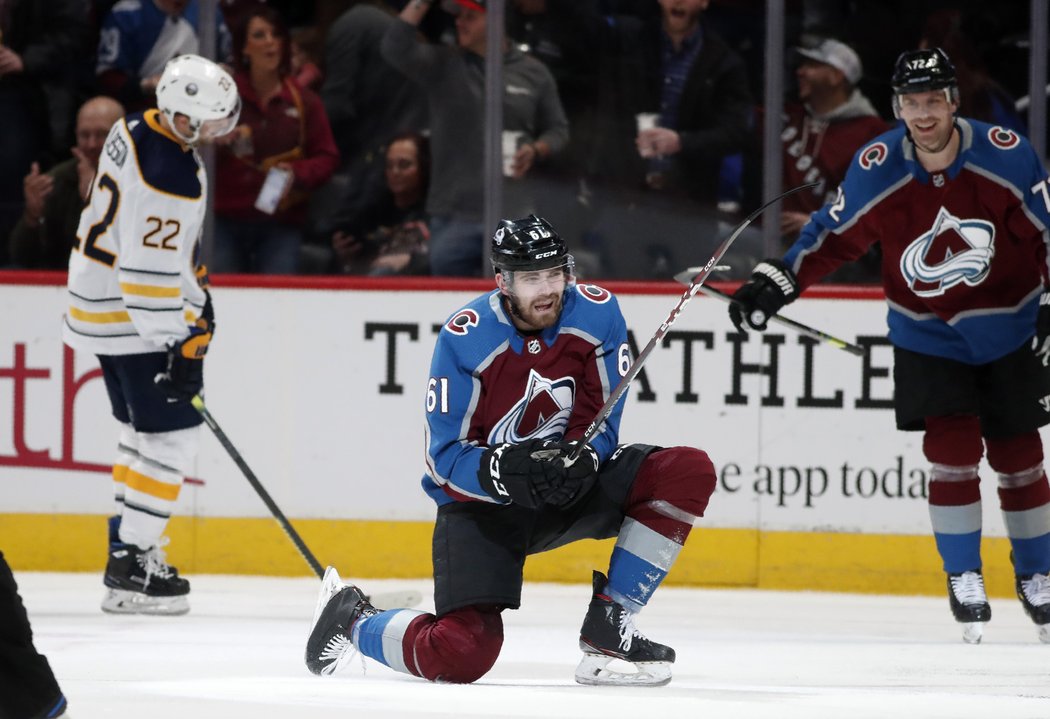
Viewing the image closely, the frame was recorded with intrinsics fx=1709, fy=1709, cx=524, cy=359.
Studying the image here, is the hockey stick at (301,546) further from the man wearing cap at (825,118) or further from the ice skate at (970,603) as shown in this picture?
the man wearing cap at (825,118)

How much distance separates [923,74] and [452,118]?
1895 mm

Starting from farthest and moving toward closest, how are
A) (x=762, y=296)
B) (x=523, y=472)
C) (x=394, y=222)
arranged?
(x=394, y=222) → (x=762, y=296) → (x=523, y=472)

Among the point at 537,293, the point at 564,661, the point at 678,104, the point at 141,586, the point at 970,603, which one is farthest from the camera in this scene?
the point at 678,104

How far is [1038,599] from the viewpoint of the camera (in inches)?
153

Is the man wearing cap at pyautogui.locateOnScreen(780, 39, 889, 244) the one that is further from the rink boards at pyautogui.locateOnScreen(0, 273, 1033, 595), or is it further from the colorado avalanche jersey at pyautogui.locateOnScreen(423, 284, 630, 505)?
the colorado avalanche jersey at pyautogui.locateOnScreen(423, 284, 630, 505)

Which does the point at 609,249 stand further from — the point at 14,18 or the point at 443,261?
the point at 14,18

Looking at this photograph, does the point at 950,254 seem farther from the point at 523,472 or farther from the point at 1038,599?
the point at 523,472

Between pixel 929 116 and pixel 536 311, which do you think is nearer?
pixel 536 311

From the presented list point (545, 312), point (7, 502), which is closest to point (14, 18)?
point (7, 502)

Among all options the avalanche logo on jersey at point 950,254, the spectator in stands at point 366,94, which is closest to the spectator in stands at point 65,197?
the spectator in stands at point 366,94

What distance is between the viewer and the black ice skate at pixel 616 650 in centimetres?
318

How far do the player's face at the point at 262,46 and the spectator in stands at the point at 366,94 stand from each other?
0.52 ft

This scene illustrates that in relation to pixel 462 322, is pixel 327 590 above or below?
below

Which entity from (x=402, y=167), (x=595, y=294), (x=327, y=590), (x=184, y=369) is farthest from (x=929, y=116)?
(x=402, y=167)
